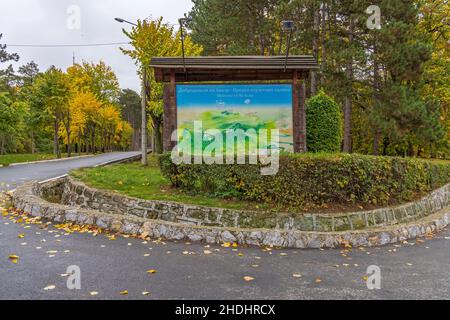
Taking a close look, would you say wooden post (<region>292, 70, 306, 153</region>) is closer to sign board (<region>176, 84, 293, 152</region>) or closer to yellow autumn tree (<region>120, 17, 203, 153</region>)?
sign board (<region>176, 84, 293, 152</region>)

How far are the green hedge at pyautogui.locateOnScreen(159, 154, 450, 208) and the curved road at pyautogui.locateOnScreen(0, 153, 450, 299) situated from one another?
174cm

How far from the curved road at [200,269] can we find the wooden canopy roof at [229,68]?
6292 mm

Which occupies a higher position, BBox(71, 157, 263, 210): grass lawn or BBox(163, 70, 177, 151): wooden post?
BBox(163, 70, 177, 151): wooden post

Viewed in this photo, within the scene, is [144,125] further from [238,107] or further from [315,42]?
[315,42]

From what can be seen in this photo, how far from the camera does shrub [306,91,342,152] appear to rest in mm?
12453

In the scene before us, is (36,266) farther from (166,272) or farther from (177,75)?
(177,75)

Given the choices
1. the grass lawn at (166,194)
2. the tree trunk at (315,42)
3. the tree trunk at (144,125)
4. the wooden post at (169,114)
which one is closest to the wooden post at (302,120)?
the grass lawn at (166,194)

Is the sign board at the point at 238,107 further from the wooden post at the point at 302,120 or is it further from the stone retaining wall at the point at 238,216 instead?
the stone retaining wall at the point at 238,216

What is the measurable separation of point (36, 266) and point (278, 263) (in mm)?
3741

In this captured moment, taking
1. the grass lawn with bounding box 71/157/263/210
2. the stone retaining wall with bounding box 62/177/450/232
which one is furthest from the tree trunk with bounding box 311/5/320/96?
the grass lawn with bounding box 71/157/263/210

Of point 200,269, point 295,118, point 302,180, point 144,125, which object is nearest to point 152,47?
point 144,125

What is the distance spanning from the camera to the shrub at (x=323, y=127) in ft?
40.9

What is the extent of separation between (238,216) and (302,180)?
1767 millimetres

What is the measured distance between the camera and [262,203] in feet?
28.2
